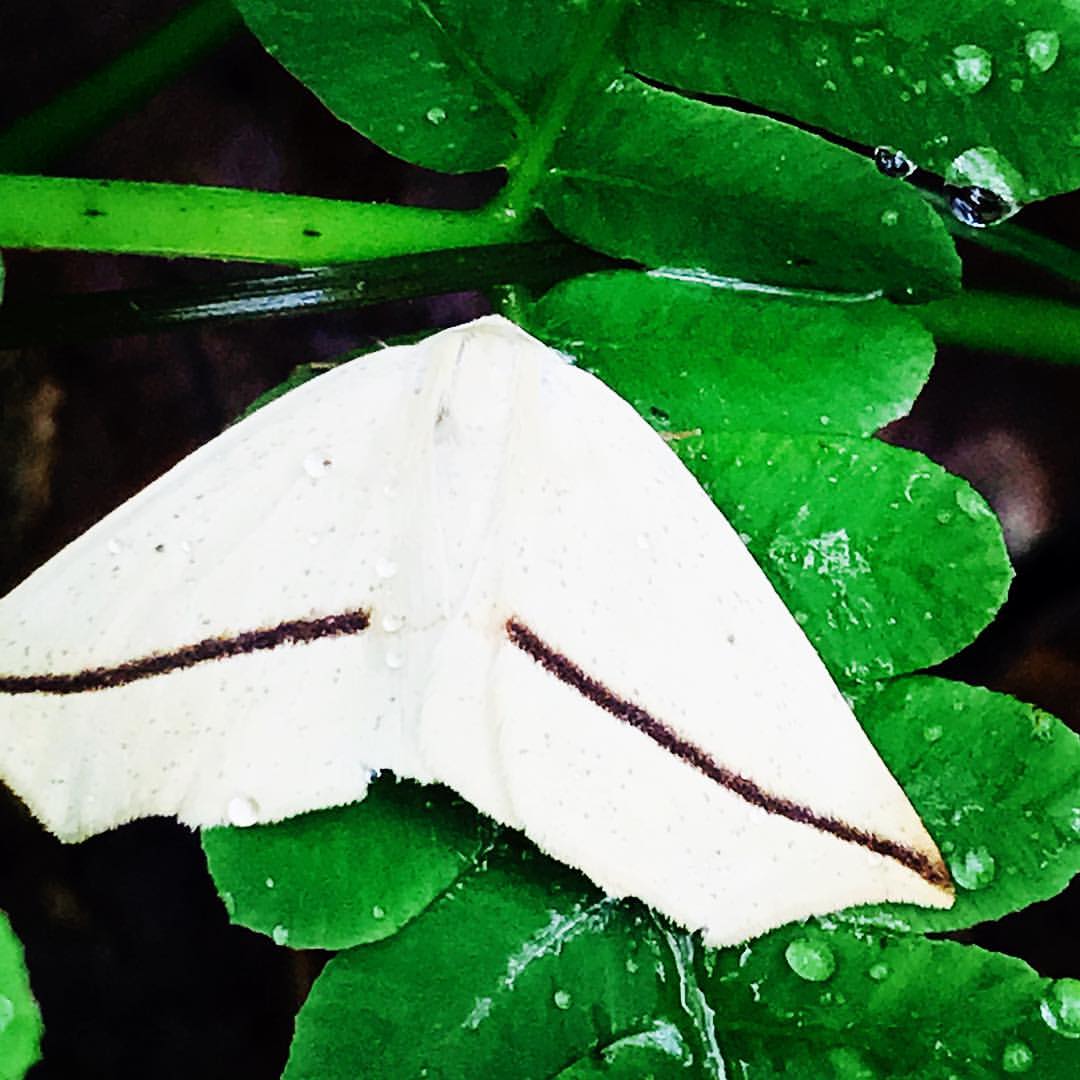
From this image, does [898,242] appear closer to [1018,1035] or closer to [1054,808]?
[1054,808]

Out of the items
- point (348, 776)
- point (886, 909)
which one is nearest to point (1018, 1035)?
point (886, 909)

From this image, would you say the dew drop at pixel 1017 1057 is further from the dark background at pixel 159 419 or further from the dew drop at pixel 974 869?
the dark background at pixel 159 419

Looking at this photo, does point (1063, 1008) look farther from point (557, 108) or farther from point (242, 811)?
point (557, 108)

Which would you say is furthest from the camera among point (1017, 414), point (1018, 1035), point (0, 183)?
point (1017, 414)

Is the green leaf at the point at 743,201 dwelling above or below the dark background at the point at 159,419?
above

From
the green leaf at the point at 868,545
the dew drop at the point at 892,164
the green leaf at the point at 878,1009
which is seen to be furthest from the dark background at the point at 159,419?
the green leaf at the point at 878,1009

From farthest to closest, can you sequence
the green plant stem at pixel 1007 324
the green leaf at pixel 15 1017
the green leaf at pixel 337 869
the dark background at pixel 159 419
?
the dark background at pixel 159 419 → the green plant stem at pixel 1007 324 → the green leaf at pixel 337 869 → the green leaf at pixel 15 1017
